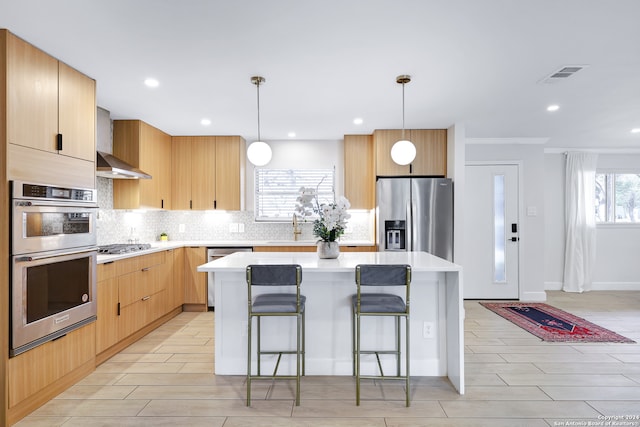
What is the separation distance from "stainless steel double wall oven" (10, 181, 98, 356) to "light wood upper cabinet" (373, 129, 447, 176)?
11.1 feet

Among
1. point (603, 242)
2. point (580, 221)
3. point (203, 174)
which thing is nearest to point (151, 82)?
point (203, 174)

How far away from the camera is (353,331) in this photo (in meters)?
2.85

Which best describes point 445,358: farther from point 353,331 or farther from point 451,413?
point 353,331

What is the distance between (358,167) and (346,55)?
263 cm

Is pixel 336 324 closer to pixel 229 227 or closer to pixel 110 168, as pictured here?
pixel 110 168

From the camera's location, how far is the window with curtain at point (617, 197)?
6.35 metres

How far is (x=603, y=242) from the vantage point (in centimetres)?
630

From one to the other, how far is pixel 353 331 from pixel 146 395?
1563mm

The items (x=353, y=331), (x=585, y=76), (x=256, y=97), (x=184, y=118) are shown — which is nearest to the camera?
(x=353, y=331)

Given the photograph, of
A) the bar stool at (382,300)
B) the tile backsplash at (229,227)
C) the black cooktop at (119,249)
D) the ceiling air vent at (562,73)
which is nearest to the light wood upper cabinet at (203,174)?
the tile backsplash at (229,227)

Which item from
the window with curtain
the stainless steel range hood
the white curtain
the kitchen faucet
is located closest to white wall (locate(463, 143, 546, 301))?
the white curtain

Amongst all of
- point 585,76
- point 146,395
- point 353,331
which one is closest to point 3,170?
point 146,395

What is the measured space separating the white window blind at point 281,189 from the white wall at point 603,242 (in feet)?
12.6

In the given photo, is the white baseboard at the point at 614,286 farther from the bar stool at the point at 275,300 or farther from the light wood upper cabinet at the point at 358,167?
the bar stool at the point at 275,300
